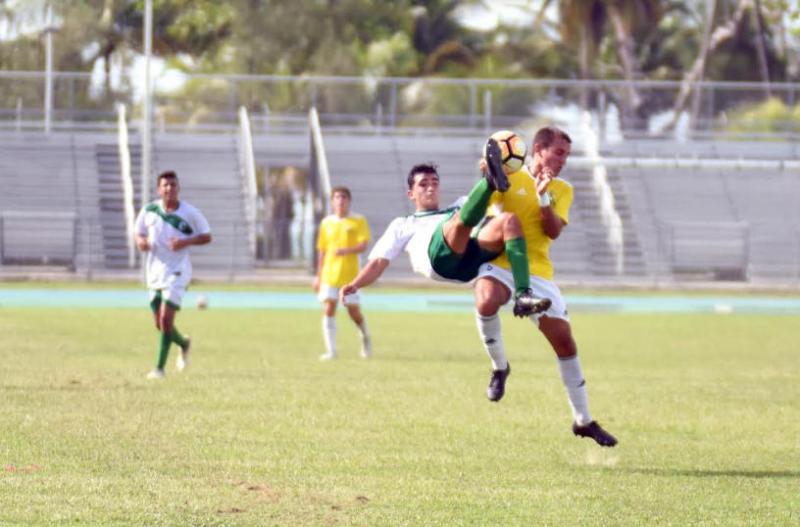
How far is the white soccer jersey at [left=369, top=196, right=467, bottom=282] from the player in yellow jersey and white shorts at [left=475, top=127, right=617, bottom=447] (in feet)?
1.28

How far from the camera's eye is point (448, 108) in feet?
141

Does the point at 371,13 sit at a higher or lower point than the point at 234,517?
higher

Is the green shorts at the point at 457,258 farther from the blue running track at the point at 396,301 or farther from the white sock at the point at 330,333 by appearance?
the blue running track at the point at 396,301

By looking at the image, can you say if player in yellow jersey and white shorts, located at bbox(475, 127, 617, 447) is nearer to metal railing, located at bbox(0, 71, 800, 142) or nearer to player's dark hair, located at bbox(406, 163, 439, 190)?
player's dark hair, located at bbox(406, 163, 439, 190)

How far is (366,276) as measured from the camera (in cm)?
1120

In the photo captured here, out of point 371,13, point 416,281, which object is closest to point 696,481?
point 416,281

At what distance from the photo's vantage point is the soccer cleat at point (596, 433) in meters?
10.6

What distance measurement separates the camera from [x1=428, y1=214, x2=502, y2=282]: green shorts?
10.6 meters

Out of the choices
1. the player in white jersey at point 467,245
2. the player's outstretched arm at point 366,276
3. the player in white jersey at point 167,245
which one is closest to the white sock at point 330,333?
the player in white jersey at point 167,245

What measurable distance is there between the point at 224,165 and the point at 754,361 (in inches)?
972

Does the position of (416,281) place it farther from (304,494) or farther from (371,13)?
(304,494)

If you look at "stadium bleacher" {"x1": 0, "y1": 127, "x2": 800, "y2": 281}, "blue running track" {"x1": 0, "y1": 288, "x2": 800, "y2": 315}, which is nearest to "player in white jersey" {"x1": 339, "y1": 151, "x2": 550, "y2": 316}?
"blue running track" {"x1": 0, "y1": 288, "x2": 800, "y2": 315}

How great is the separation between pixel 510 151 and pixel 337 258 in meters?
10.0

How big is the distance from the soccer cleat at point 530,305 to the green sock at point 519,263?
0.10m
